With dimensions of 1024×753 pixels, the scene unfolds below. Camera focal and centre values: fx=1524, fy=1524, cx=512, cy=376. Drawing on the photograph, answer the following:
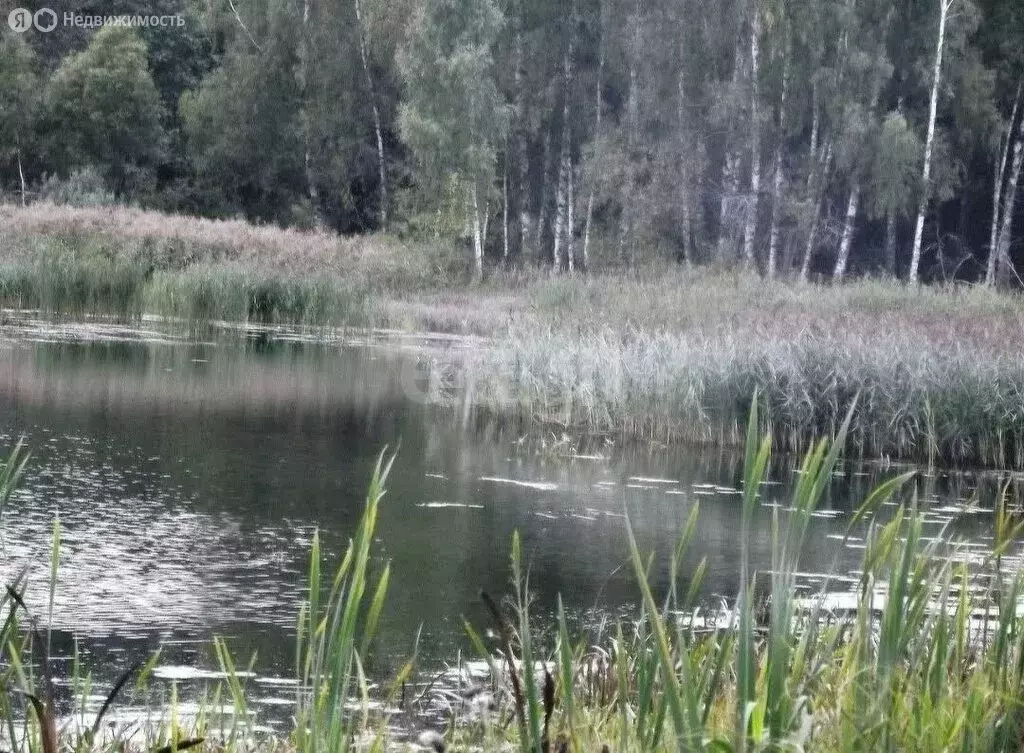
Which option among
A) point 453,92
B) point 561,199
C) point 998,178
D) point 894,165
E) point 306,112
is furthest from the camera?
point 306,112

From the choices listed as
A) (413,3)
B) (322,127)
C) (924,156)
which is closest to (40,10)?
(322,127)

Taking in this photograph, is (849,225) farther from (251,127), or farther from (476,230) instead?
(251,127)

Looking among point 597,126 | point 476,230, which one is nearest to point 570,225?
point 597,126

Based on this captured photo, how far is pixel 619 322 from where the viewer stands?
14.9m

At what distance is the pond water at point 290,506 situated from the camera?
511 cm

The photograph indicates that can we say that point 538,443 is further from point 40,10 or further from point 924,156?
point 40,10

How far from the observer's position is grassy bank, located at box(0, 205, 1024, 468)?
10.5 metres

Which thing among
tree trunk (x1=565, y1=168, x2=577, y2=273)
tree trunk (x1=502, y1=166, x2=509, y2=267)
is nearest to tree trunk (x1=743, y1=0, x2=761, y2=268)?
tree trunk (x1=565, y1=168, x2=577, y2=273)

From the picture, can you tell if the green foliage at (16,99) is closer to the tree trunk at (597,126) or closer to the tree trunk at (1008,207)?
the tree trunk at (597,126)

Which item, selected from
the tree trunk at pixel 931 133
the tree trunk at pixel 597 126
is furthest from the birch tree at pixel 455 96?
the tree trunk at pixel 931 133

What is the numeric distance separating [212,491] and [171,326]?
10.3 m

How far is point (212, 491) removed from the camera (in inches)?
304

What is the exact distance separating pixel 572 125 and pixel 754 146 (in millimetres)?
5742

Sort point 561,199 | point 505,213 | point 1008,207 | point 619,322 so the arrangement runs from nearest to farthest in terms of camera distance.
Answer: point 619,322 → point 1008,207 → point 561,199 → point 505,213
